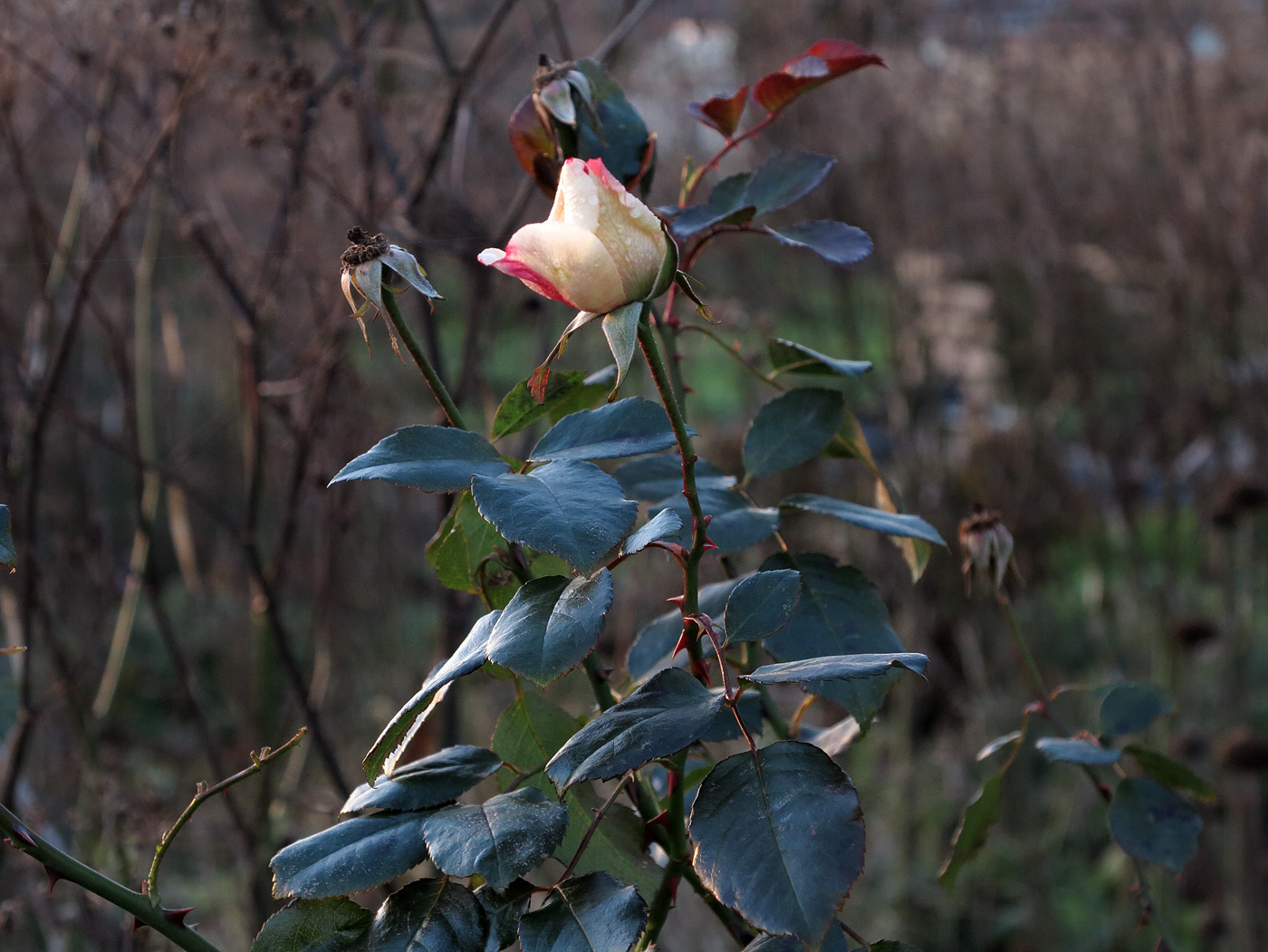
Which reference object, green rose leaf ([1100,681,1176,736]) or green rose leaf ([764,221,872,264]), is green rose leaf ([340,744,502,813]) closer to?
green rose leaf ([764,221,872,264])

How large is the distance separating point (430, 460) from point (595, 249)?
0.32ft

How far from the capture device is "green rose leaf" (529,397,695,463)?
385mm

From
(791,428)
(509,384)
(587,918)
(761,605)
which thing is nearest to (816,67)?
(791,428)

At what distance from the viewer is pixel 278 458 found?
5.03 ft

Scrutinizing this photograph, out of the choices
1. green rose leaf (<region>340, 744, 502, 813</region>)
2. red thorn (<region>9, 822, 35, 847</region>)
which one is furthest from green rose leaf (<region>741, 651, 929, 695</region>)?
red thorn (<region>9, 822, 35, 847</region>)

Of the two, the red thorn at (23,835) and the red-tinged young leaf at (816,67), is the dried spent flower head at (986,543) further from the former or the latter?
the red thorn at (23,835)

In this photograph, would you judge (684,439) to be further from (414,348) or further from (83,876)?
(83,876)

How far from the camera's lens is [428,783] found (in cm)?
40

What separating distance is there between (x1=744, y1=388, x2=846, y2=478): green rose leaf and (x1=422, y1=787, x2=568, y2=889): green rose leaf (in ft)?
0.65

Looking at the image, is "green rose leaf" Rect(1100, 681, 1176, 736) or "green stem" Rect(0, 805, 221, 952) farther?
"green rose leaf" Rect(1100, 681, 1176, 736)

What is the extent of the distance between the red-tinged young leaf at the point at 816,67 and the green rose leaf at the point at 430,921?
0.37m

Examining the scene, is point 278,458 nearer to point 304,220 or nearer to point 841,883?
point 304,220

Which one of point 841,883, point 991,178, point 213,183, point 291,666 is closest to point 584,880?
point 841,883

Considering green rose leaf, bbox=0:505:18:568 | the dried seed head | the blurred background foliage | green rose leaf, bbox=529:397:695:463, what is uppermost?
the dried seed head
